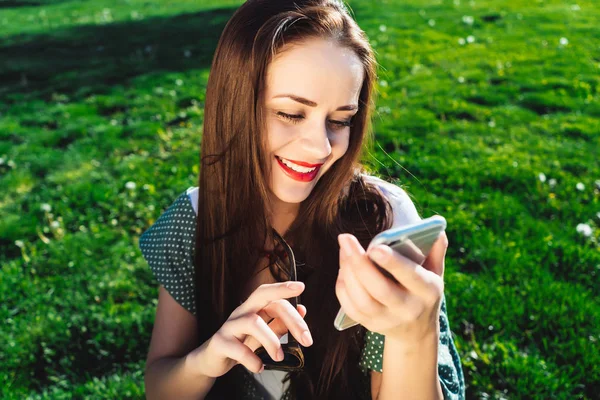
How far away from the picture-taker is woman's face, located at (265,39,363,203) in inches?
65.7

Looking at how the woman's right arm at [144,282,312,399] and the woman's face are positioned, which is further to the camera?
the woman's face

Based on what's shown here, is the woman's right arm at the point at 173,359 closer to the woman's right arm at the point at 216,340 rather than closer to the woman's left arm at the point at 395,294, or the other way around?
the woman's right arm at the point at 216,340

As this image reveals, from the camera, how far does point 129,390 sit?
2.43 meters

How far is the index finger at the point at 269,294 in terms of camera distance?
1278mm

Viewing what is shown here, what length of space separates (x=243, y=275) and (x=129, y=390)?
797 millimetres

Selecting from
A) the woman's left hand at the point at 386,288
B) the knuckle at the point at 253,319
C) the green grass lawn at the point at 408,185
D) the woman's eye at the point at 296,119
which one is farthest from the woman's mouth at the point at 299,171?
the woman's left hand at the point at 386,288

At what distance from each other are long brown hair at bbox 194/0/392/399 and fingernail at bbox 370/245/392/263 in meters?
0.87

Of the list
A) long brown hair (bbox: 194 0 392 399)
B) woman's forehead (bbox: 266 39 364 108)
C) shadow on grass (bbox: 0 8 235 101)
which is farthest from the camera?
shadow on grass (bbox: 0 8 235 101)

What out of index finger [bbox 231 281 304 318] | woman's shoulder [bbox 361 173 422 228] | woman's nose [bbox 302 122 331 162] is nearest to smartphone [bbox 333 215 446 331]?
index finger [bbox 231 281 304 318]

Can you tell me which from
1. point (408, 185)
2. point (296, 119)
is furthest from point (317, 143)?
point (408, 185)

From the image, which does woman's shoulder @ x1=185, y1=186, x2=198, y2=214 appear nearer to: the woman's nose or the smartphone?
the woman's nose

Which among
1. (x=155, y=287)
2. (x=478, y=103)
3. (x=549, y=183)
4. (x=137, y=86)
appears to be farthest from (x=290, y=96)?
(x=137, y=86)

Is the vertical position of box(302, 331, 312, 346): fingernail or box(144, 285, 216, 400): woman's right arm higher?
box(302, 331, 312, 346): fingernail

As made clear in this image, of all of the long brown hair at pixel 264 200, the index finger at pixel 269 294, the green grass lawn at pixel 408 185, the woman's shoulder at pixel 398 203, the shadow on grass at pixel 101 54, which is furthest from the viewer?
the shadow on grass at pixel 101 54
